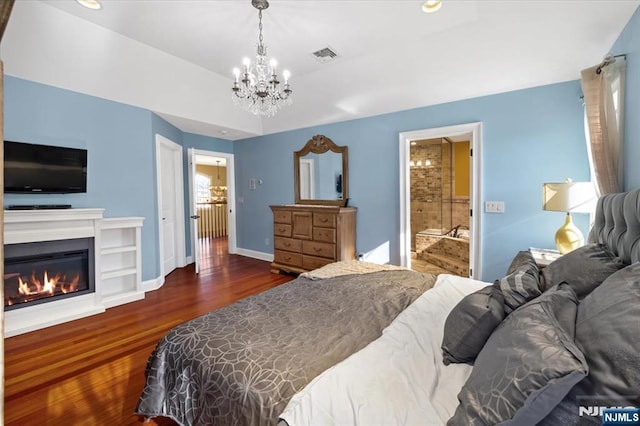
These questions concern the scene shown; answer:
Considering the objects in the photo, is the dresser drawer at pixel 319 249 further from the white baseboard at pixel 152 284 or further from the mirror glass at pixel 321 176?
the white baseboard at pixel 152 284

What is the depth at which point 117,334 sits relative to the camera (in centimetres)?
271

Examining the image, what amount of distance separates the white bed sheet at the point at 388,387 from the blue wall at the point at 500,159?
8.56 feet

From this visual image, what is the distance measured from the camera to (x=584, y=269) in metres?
1.40

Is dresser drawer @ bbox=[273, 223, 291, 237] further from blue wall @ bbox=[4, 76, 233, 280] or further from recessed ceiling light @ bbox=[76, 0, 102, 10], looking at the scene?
recessed ceiling light @ bbox=[76, 0, 102, 10]

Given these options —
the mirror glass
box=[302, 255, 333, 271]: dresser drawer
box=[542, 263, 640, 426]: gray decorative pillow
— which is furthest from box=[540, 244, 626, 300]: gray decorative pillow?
the mirror glass

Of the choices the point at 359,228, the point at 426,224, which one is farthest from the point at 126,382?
the point at 426,224

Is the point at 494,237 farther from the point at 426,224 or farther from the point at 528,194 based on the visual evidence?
the point at 426,224

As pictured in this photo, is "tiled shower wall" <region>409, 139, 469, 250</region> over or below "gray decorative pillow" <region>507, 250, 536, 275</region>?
over

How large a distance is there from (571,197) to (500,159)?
107cm

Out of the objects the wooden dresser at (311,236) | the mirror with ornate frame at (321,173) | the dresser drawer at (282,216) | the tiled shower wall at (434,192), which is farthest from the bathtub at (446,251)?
the dresser drawer at (282,216)

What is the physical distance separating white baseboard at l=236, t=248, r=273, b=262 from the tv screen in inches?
123

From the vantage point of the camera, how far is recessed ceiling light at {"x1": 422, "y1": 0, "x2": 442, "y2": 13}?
8.18 ft

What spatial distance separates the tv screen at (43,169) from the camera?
2.80 m

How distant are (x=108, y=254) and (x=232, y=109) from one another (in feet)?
9.28
